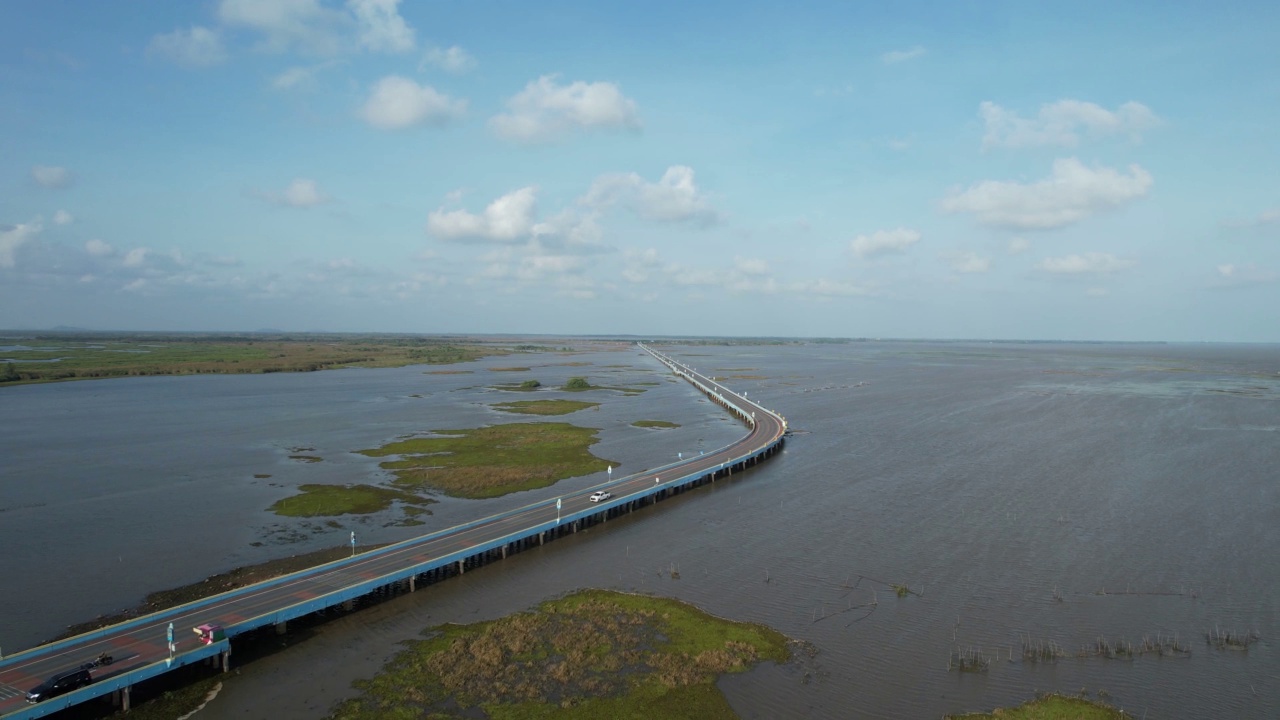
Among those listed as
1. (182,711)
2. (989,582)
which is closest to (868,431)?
(989,582)

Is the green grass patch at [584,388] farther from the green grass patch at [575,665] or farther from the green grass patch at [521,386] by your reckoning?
the green grass patch at [575,665]

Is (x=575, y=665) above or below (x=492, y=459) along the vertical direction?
below

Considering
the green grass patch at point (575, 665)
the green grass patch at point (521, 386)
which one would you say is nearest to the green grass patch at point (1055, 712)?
the green grass patch at point (575, 665)

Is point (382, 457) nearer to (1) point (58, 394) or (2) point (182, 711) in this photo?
(2) point (182, 711)

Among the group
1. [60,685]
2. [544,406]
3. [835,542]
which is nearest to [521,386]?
[544,406]

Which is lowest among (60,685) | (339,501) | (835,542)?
(835,542)

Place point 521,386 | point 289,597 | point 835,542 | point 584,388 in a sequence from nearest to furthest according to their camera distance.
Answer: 1. point 289,597
2. point 835,542
3. point 584,388
4. point 521,386

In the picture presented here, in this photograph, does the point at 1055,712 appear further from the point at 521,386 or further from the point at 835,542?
the point at 521,386
